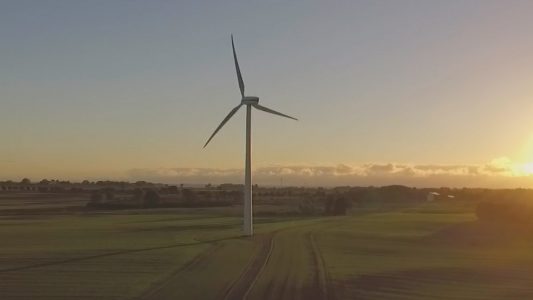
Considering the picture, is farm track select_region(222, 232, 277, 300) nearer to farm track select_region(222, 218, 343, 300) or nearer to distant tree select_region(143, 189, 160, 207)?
farm track select_region(222, 218, 343, 300)

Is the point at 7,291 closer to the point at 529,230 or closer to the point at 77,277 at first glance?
the point at 77,277

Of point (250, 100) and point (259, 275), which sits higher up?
point (250, 100)

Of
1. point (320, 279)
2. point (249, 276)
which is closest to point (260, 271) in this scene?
point (249, 276)

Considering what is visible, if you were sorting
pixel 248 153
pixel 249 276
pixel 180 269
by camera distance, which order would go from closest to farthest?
pixel 249 276, pixel 180 269, pixel 248 153

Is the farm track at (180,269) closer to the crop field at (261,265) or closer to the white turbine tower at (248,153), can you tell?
the crop field at (261,265)

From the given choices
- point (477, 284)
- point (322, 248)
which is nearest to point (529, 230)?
point (322, 248)

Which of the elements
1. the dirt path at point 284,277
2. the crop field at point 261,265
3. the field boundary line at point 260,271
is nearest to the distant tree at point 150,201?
the crop field at point 261,265

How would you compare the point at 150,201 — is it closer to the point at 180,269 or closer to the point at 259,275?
the point at 180,269

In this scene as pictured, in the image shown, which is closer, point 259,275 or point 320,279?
point 320,279
